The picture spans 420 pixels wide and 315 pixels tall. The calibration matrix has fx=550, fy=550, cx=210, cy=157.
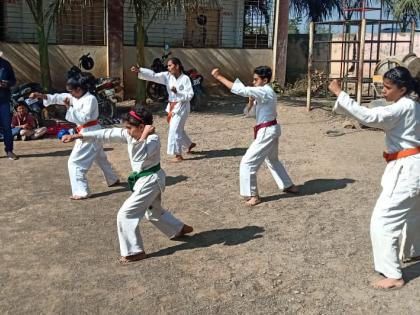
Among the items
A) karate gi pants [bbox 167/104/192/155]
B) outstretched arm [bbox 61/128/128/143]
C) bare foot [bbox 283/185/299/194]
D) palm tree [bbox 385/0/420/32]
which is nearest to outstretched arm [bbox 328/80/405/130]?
outstretched arm [bbox 61/128/128/143]

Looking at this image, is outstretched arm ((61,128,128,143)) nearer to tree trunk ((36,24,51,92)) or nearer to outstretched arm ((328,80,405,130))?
outstretched arm ((328,80,405,130))

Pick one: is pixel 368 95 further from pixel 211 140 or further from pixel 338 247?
pixel 338 247

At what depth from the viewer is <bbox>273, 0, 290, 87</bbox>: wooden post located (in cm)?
1487

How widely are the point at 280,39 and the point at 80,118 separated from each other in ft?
32.5

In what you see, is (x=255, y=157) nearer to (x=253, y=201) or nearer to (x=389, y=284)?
(x=253, y=201)

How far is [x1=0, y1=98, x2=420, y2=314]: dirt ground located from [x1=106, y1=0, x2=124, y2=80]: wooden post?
17.0 ft

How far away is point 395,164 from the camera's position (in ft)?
13.5

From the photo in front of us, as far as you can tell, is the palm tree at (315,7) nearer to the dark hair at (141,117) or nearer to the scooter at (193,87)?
the scooter at (193,87)

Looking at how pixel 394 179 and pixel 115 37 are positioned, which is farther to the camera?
pixel 115 37

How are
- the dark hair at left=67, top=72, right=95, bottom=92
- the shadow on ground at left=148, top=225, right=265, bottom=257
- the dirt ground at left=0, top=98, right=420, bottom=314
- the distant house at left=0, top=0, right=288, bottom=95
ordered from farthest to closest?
1. the distant house at left=0, top=0, right=288, bottom=95
2. the dark hair at left=67, top=72, right=95, bottom=92
3. the shadow on ground at left=148, top=225, right=265, bottom=257
4. the dirt ground at left=0, top=98, right=420, bottom=314

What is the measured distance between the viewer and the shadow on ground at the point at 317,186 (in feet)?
21.0

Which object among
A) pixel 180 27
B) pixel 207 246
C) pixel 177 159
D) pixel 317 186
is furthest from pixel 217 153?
pixel 180 27

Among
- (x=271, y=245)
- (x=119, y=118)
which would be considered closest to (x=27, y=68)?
(x=119, y=118)

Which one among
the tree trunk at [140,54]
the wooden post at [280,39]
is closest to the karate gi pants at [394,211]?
the tree trunk at [140,54]
